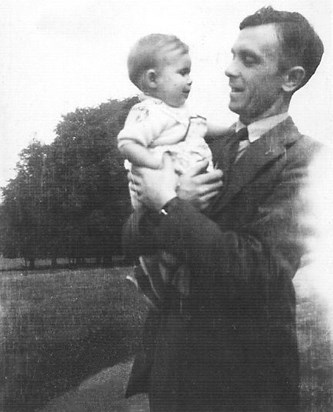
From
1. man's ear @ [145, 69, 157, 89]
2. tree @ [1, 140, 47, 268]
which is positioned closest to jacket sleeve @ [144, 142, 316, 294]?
man's ear @ [145, 69, 157, 89]

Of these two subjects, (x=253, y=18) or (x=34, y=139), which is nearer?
(x=253, y=18)

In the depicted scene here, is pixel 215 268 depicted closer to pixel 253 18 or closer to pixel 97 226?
pixel 97 226

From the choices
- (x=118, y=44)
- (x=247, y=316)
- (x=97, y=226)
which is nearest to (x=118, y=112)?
(x=118, y=44)

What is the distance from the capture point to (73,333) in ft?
12.5

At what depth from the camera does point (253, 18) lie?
3580 millimetres

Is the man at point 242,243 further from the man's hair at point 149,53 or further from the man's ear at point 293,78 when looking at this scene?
the man's hair at point 149,53

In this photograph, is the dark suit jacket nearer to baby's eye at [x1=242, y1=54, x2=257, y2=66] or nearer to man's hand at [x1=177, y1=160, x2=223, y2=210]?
man's hand at [x1=177, y1=160, x2=223, y2=210]

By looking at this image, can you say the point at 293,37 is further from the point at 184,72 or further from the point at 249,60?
the point at 184,72

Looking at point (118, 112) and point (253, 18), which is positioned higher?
point (253, 18)

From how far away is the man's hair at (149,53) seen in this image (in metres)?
3.45

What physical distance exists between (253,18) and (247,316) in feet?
5.42

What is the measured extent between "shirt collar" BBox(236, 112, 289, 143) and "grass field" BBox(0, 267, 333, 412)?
840 millimetres

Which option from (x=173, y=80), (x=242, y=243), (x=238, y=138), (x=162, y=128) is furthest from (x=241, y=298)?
(x=173, y=80)

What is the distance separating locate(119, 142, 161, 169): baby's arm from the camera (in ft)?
10.7
